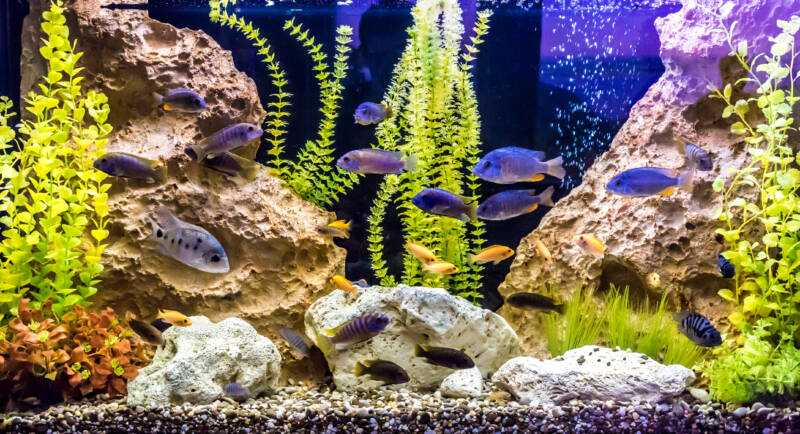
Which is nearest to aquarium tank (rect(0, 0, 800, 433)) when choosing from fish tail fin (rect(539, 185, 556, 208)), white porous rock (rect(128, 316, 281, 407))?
white porous rock (rect(128, 316, 281, 407))

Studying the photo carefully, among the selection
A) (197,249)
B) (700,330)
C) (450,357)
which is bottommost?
(450,357)

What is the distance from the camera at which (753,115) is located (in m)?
4.11

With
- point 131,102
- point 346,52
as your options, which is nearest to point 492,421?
point 346,52

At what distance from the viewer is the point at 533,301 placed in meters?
4.08

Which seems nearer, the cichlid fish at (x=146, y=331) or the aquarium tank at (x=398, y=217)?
the aquarium tank at (x=398, y=217)

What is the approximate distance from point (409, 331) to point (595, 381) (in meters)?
1.21

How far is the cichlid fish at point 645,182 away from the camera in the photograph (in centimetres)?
358

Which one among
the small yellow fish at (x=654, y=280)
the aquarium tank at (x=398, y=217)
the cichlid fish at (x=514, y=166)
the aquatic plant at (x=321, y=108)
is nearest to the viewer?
the aquarium tank at (x=398, y=217)

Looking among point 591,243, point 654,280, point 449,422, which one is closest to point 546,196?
point 591,243

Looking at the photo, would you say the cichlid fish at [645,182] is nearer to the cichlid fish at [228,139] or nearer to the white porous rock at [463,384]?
the white porous rock at [463,384]

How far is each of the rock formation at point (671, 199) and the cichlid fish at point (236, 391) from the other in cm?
217

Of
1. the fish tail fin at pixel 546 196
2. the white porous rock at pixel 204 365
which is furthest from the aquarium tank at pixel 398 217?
the fish tail fin at pixel 546 196

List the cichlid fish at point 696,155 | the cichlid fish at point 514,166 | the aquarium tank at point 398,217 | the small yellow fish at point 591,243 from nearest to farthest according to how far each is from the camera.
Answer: the aquarium tank at point 398,217 < the cichlid fish at point 514,166 < the cichlid fish at point 696,155 < the small yellow fish at point 591,243

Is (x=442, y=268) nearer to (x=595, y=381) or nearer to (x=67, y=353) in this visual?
(x=595, y=381)
